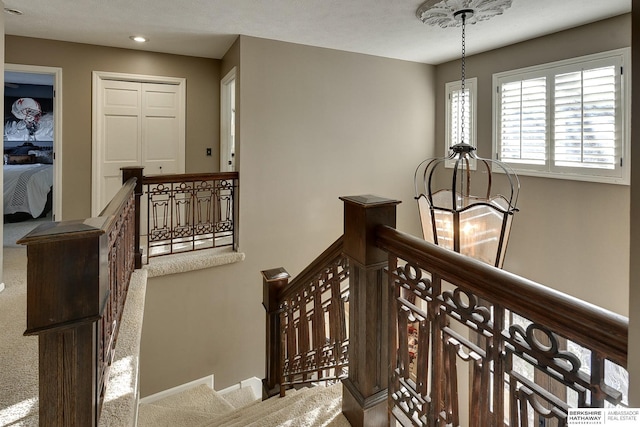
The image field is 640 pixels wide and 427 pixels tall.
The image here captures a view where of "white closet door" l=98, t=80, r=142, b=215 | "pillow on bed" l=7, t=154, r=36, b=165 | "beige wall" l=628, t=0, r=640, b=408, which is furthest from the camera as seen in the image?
"pillow on bed" l=7, t=154, r=36, b=165

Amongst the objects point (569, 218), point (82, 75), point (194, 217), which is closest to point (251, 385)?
point (194, 217)

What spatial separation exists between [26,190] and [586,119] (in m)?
6.98

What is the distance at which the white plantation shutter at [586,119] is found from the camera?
339 centimetres

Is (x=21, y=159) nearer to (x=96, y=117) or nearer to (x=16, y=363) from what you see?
(x=96, y=117)

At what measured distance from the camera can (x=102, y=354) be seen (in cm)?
143

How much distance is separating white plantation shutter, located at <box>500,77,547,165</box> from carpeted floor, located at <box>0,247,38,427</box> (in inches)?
179

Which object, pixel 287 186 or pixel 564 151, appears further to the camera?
pixel 287 186

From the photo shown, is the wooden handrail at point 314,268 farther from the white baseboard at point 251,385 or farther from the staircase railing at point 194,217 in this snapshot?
the white baseboard at point 251,385

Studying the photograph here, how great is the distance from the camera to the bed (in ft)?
17.5

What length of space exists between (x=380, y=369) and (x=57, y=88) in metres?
4.60

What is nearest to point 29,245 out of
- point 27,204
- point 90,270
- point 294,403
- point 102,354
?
point 90,270

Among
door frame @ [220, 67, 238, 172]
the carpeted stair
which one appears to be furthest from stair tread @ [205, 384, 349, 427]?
door frame @ [220, 67, 238, 172]

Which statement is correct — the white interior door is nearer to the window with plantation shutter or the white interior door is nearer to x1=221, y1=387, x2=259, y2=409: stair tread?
x1=221, y1=387, x2=259, y2=409: stair tread

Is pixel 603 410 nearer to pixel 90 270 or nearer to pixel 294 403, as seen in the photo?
pixel 90 270
